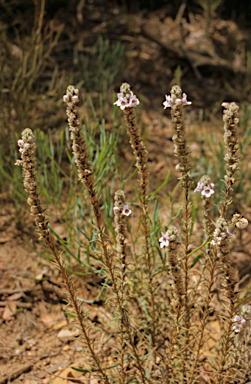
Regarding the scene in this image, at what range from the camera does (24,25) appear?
3955 mm

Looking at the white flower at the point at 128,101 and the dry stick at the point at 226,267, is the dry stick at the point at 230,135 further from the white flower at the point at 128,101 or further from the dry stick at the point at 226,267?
the white flower at the point at 128,101

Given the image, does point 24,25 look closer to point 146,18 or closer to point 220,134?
point 146,18

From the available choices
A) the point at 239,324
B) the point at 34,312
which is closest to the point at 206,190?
the point at 239,324

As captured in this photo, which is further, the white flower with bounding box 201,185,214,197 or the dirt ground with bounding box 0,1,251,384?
the dirt ground with bounding box 0,1,251,384

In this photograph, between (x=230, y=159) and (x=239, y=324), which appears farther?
(x=239, y=324)

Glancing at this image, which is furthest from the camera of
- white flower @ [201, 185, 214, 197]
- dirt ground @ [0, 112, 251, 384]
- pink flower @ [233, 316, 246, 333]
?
dirt ground @ [0, 112, 251, 384]

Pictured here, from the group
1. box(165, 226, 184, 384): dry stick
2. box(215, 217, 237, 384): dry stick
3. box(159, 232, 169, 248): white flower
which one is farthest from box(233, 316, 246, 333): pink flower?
box(159, 232, 169, 248): white flower

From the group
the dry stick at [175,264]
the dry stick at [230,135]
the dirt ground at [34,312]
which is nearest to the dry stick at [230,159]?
the dry stick at [230,135]

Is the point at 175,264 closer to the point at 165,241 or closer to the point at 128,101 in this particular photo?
the point at 165,241

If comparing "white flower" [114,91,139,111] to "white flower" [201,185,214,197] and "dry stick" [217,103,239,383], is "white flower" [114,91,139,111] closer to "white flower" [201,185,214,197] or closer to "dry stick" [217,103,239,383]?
"dry stick" [217,103,239,383]

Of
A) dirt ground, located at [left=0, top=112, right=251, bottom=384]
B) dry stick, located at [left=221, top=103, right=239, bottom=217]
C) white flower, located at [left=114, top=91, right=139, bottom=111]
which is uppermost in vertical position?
white flower, located at [left=114, top=91, right=139, bottom=111]

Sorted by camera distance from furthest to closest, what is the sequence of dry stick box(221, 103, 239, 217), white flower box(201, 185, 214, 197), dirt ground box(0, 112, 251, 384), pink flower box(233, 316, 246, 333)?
1. dirt ground box(0, 112, 251, 384)
2. pink flower box(233, 316, 246, 333)
3. white flower box(201, 185, 214, 197)
4. dry stick box(221, 103, 239, 217)

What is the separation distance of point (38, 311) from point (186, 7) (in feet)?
16.8

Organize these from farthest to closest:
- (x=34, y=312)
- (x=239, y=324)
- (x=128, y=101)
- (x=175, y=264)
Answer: (x=34, y=312) → (x=239, y=324) → (x=175, y=264) → (x=128, y=101)
